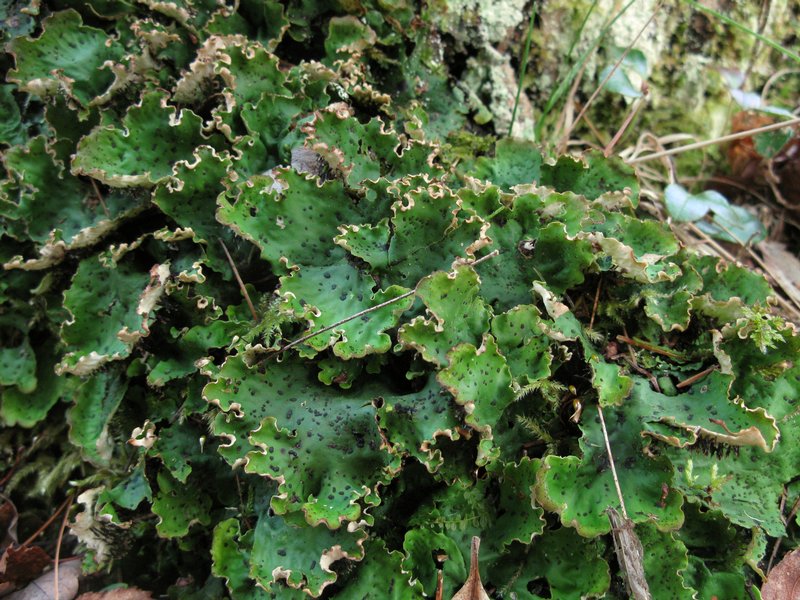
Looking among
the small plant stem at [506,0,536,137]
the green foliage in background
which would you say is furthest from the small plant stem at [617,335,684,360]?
the small plant stem at [506,0,536,137]

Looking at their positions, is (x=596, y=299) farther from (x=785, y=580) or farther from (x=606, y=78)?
(x=606, y=78)

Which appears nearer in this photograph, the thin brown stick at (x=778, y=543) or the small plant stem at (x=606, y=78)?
the thin brown stick at (x=778, y=543)

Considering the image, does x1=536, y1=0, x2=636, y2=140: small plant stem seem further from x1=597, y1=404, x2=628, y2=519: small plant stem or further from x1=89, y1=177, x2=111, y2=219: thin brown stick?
x1=89, y1=177, x2=111, y2=219: thin brown stick

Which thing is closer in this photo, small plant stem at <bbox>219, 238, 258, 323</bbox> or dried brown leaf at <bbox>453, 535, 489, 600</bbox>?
dried brown leaf at <bbox>453, 535, 489, 600</bbox>

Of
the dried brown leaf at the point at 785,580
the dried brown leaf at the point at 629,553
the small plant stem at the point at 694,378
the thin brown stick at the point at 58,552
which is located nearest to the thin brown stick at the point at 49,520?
the thin brown stick at the point at 58,552

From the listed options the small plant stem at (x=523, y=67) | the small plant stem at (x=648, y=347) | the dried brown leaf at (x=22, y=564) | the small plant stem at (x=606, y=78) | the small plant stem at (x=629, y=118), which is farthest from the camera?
the small plant stem at (x=629, y=118)

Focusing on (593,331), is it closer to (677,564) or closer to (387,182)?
(677,564)

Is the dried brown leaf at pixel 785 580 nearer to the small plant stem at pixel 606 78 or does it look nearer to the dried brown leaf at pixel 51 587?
the small plant stem at pixel 606 78
